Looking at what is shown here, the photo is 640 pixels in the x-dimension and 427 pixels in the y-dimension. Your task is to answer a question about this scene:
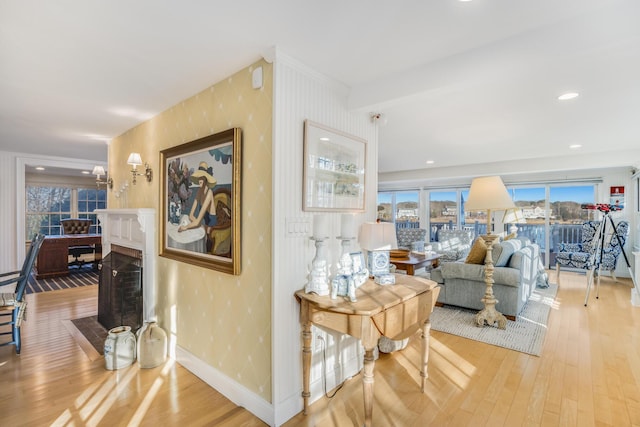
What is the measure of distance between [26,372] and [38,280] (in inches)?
169

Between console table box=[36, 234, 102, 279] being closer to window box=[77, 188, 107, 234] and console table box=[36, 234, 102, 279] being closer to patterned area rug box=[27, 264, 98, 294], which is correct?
patterned area rug box=[27, 264, 98, 294]

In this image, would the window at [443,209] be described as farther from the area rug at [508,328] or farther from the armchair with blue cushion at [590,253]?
the area rug at [508,328]

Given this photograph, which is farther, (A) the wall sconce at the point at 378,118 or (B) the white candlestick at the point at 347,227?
(A) the wall sconce at the point at 378,118

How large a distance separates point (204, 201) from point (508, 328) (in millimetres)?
3456

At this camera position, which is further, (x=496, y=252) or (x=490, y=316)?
(x=496, y=252)

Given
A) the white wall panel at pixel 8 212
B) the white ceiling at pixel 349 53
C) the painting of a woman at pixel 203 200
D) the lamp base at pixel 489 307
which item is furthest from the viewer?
the white wall panel at pixel 8 212

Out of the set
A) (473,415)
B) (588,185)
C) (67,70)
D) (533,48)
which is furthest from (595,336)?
(67,70)

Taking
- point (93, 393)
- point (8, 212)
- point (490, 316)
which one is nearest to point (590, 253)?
point (490, 316)

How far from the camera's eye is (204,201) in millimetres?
2426

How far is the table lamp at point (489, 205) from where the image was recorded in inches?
124

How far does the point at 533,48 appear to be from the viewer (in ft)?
5.41

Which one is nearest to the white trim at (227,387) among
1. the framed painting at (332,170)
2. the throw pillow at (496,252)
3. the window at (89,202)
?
the framed painting at (332,170)

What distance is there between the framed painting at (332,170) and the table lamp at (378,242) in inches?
11.7

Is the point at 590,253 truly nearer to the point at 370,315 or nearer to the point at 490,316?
the point at 490,316
